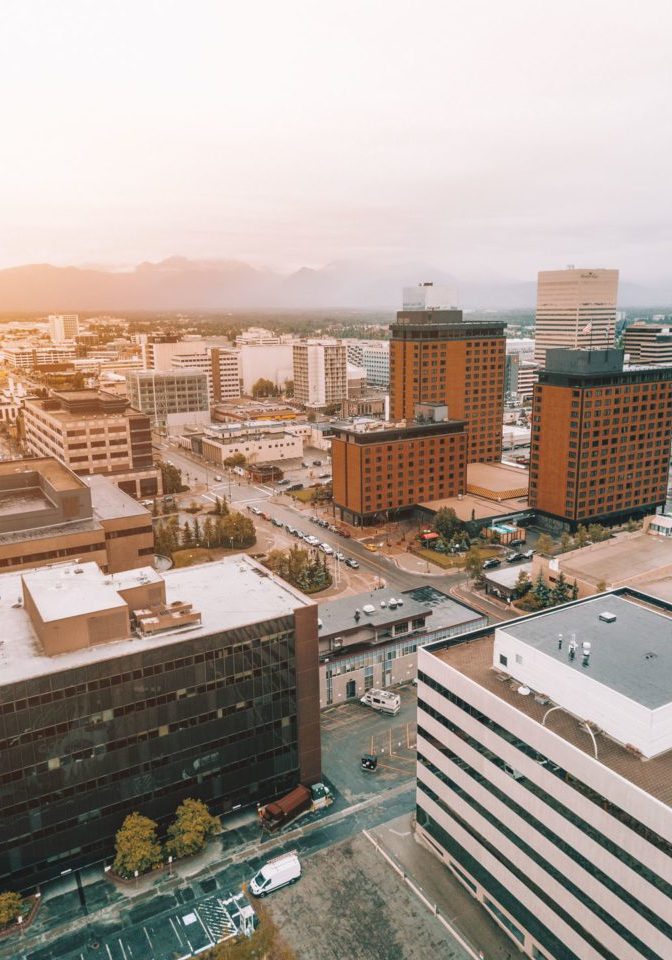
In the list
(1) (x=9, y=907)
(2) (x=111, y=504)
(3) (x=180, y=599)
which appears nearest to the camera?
(1) (x=9, y=907)

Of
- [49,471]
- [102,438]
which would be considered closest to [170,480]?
[102,438]

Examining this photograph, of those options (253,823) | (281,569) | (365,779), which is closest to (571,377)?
(281,569)

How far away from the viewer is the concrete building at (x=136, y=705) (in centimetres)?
4981

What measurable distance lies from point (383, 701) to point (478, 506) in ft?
235

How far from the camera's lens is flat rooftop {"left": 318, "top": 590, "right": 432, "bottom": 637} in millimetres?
76344

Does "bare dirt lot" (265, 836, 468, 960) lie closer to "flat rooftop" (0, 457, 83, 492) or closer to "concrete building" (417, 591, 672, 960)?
"concrete building" (417, 591, 672, 960)

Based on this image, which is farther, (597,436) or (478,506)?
(478,506)

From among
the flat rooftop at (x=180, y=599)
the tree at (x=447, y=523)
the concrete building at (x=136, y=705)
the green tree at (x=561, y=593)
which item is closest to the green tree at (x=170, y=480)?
the tree at (x=447, y=523)

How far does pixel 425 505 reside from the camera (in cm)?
14038

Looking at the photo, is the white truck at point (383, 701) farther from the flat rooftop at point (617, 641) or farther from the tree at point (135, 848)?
the tree at point (135, 848)

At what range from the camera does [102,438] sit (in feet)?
493

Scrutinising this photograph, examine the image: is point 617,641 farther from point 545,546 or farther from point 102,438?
point 102,438

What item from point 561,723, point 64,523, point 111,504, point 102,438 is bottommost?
point 561,723

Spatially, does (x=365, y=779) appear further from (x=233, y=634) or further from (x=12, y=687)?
(x=12, y=687)
